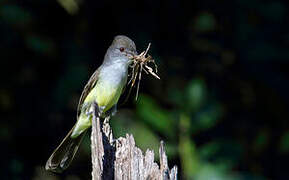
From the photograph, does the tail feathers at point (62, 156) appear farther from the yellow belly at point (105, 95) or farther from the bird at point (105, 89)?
the yellow belly at point (105, 95)

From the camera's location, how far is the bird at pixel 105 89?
5.33 m

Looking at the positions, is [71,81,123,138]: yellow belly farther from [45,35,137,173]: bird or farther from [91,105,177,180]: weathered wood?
[91,105,177,180]: weathered wood

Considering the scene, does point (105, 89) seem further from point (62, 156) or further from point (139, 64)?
point (62, 156)

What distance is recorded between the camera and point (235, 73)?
6.41 meters

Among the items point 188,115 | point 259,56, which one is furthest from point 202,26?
point 188,115

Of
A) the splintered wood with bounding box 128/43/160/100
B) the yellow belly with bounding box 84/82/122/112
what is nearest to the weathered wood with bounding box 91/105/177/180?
the splintered wood with bounding box 128/43/160/100

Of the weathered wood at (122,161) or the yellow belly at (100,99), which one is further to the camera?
the yellow belly at (100,99)

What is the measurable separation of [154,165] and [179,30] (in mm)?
2915

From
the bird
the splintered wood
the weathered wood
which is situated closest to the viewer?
the weathered wood

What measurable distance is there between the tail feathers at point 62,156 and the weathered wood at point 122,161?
1.21 meters

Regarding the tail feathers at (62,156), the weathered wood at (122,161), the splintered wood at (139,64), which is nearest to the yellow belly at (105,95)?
the splintered wood at (139,64)

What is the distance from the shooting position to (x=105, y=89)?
5367mm

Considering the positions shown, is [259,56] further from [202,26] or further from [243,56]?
[202,26]

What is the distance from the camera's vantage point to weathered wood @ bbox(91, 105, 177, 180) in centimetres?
367
